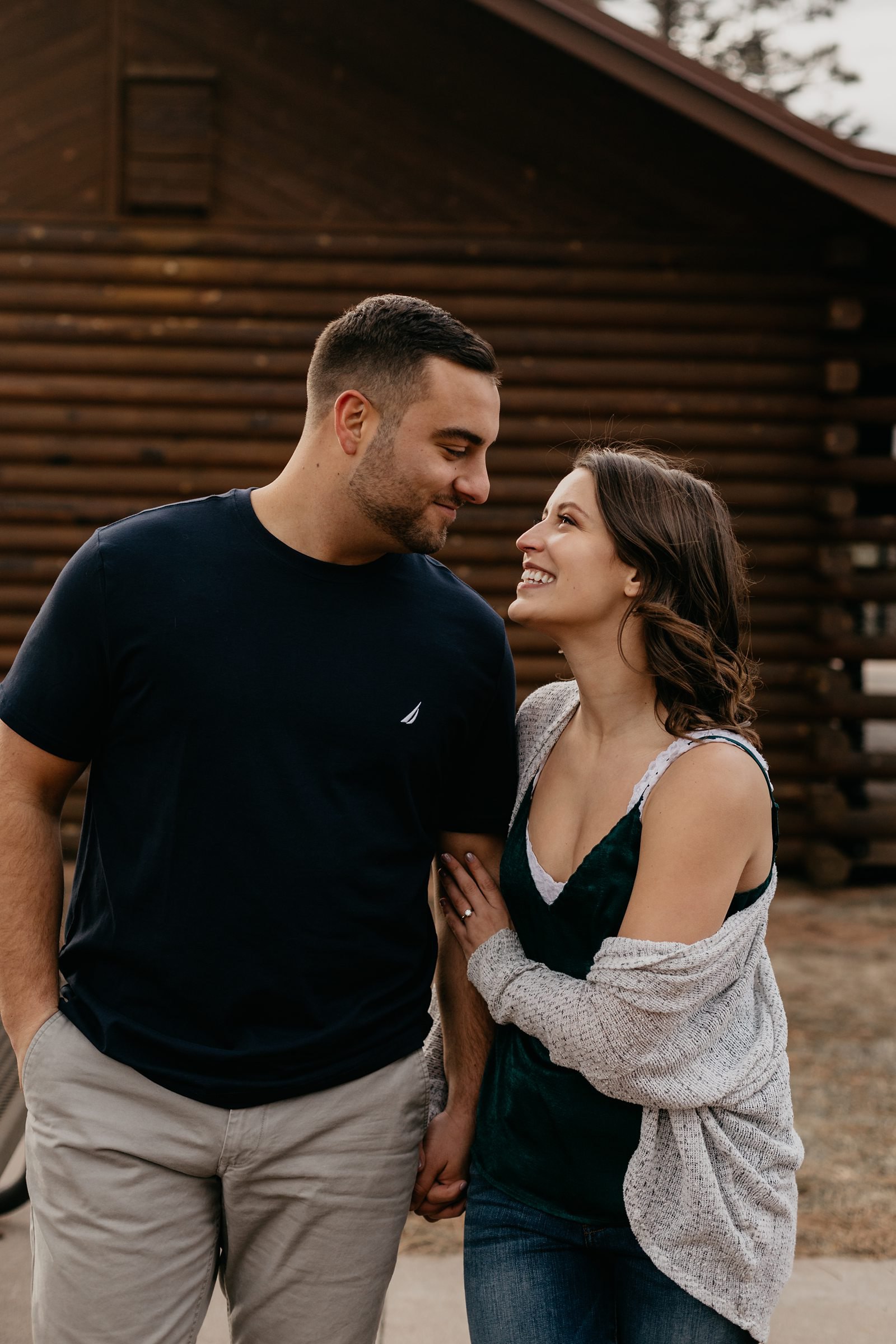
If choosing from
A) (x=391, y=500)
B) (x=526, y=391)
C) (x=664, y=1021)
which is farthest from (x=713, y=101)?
(x=664, y=1021)

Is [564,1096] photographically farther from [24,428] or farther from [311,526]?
[24,428]

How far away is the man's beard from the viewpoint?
201 cm

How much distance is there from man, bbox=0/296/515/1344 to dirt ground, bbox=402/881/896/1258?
1.57 meters

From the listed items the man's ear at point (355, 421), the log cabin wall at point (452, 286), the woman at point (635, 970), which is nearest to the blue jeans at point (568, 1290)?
the woman at point (635, 970)

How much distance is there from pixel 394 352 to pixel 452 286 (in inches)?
204

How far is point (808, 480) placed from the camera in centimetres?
723

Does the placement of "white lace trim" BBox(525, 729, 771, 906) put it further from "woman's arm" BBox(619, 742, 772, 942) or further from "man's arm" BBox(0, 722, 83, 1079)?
"man's arm" BBox(0, 722, 83, 1079)

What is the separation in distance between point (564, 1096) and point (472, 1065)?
0.93ft

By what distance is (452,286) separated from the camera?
273 inches

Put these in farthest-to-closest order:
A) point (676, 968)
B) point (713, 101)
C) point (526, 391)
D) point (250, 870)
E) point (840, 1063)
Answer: point (526, 391)
point (713, 101)
point (840, 1063)
point (250, 870)
point (676, 968)

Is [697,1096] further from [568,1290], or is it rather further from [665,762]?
[665,762]

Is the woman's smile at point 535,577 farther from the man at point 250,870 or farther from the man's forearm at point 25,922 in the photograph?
the man's forearm at point 25,922

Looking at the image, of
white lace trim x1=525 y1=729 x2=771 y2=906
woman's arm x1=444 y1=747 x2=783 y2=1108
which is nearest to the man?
white lace trim x1=525 y1=729 x2=771 y2=906

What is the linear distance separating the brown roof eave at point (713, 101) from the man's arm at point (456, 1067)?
5.13m
